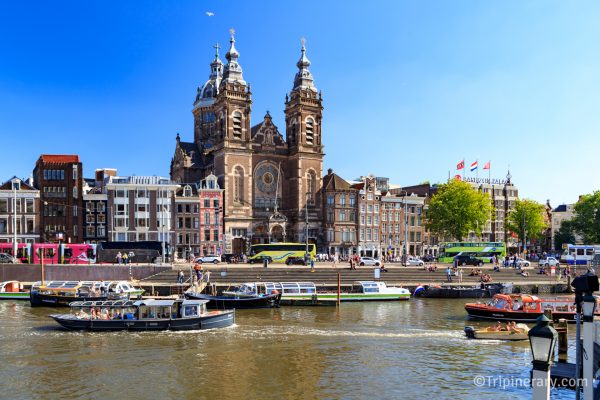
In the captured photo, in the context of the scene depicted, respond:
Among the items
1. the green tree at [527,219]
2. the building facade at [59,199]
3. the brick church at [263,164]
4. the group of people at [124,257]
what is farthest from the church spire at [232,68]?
the green tree at [527,219]

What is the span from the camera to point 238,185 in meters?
102

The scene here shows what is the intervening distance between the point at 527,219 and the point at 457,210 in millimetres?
30750

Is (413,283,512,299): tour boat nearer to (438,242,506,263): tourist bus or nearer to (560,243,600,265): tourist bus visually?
(438,242,506,263): tourist bus

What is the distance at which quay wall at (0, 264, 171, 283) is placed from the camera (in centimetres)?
6906

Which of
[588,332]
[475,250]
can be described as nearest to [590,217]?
[475,250]

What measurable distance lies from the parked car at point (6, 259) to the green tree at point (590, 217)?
10934cm

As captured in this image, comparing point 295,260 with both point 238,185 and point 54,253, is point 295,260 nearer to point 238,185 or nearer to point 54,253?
point 238,185

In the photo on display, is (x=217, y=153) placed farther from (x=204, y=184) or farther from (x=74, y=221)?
(x=74, y=221)

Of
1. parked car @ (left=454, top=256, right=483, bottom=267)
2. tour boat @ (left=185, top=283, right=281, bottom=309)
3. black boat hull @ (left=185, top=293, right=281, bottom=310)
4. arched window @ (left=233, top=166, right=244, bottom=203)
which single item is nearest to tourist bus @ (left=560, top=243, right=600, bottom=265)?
parked car @ (left=454, top=256, right=483, bottom=267)

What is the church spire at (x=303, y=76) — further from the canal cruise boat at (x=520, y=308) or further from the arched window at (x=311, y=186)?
the canal cruise boat at (x=520, y=308)

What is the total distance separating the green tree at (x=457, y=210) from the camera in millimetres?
106875

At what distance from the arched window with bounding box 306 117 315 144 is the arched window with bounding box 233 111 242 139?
13.3 metres

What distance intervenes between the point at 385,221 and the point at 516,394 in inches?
3404

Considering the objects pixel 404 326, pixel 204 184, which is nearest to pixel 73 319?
pixel 404 326
